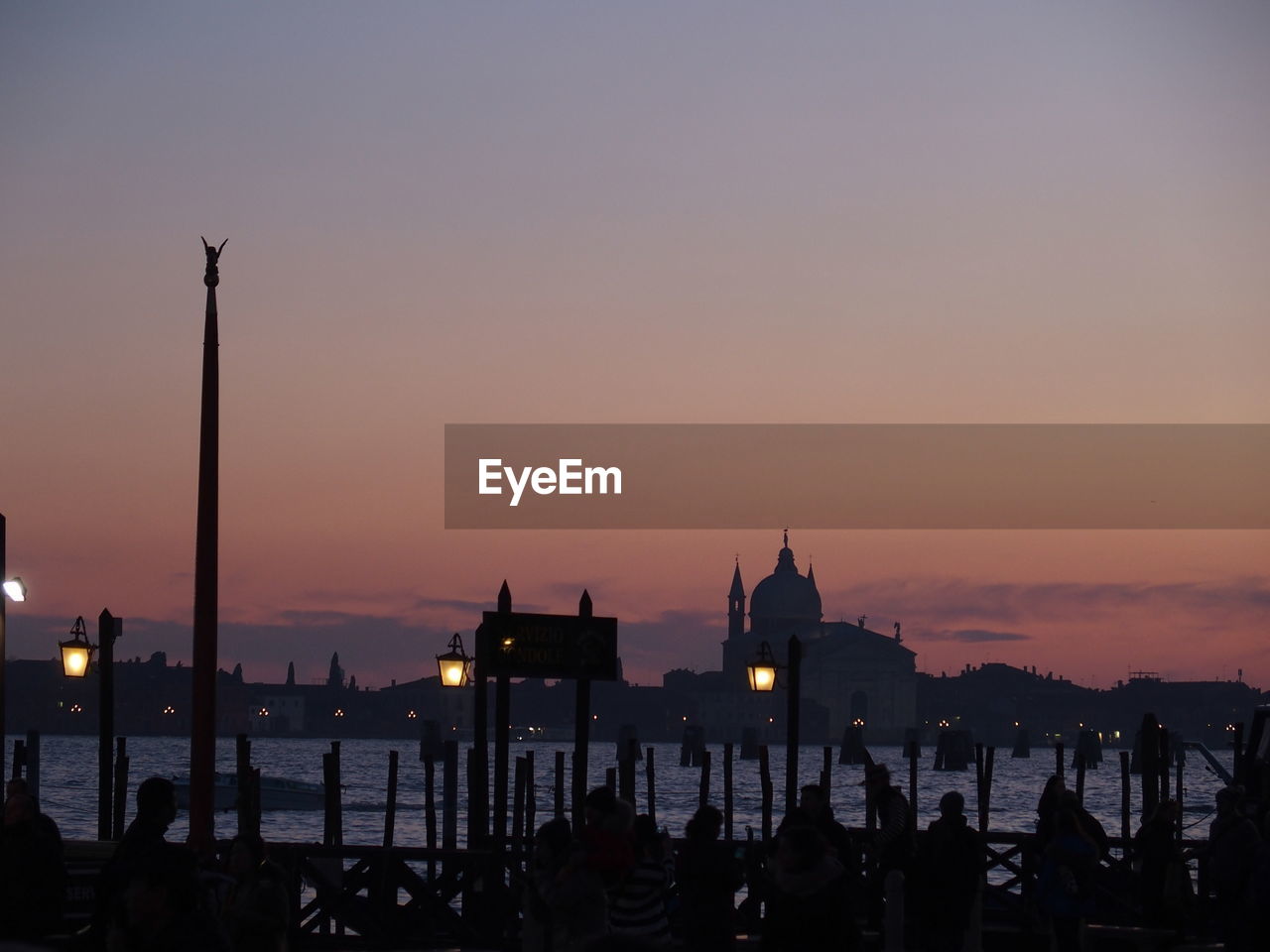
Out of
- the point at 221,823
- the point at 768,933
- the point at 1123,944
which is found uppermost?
the point at 768,933

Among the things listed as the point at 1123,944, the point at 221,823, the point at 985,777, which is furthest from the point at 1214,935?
the point at 221,823

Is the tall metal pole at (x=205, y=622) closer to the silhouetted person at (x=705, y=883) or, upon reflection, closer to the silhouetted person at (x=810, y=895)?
the silhouetted person at (x=705, y=883)

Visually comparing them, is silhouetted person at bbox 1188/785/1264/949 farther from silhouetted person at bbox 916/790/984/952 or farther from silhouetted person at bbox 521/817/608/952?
silhouetted person at bbox 521/817/608/952

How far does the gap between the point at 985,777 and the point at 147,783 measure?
34.0 metres

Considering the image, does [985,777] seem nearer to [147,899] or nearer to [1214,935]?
[1214,935]

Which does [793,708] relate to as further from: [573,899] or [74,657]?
[573,899]

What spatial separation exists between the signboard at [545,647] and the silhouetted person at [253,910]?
555 cm

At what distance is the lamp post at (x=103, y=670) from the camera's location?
20531 millimetres

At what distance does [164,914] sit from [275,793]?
2874 inches

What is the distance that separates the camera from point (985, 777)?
134 feet

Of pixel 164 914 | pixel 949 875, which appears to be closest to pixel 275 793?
pixel 949 875

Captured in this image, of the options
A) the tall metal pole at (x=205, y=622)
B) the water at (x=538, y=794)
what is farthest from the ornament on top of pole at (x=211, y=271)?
the water at (x=538, y=794)

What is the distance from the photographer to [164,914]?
6934 millimetres

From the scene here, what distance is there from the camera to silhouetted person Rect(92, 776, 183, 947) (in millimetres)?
7952
